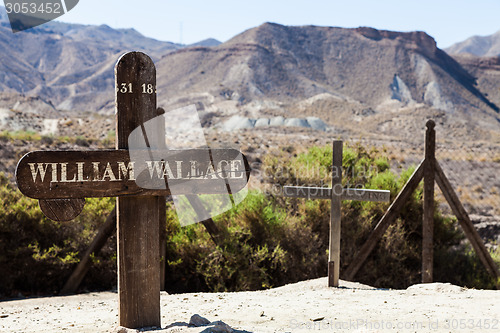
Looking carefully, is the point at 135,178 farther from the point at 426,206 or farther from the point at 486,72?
the point at 486,72

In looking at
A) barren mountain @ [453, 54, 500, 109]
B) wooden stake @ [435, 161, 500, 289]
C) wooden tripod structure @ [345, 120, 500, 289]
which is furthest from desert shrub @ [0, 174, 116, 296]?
barren mountain @ [453, 54, 500, 109]

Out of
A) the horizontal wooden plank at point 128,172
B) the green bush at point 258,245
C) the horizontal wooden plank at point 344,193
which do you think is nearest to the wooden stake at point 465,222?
the green bush at point 258,245

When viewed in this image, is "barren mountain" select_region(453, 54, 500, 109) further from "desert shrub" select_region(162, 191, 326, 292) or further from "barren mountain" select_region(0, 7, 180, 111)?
"desert shrub" select_region(162, 191, 326, 292)

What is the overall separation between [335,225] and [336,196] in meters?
0.40

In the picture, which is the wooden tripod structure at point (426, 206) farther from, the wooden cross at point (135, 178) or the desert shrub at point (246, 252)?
the wooden cross at point (135, 178)

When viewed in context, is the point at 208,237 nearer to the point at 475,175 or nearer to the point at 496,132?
the point at 475,175

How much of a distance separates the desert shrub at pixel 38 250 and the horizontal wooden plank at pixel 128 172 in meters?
3.54

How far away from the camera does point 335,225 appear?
21.8ft

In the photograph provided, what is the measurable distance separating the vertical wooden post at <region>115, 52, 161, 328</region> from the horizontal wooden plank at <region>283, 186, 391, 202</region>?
3268 mm

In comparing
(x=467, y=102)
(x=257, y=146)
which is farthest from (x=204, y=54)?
(x=257, y=146)

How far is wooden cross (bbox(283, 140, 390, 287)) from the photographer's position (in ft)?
21.5

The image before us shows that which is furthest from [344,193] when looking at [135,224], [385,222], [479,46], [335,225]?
[479,46]

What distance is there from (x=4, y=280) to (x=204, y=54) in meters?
77.6

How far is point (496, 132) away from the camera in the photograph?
192 ft
